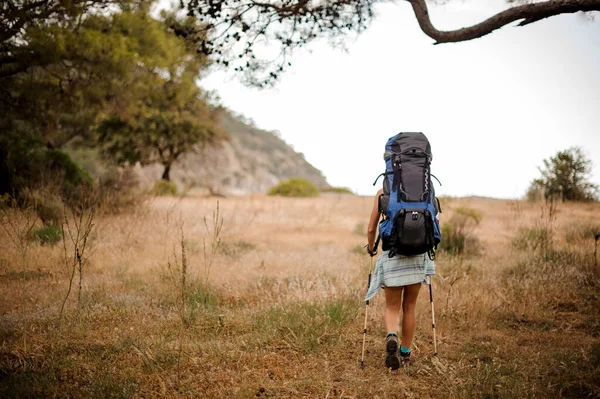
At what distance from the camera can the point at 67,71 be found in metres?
9.80

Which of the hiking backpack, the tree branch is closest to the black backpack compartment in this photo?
the hiking backpack

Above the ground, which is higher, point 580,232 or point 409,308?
point 580,232

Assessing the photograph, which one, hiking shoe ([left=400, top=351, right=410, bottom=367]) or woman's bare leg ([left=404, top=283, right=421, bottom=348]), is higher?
woman's bare leg ([left=404, top=283, right=421, bottom=348])

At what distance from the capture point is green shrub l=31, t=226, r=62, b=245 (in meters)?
7.58

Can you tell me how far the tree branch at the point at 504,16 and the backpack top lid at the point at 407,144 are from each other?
7.21ft

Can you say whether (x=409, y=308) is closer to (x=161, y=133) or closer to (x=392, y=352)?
(x=392, y=352)

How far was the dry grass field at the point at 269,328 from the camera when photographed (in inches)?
133

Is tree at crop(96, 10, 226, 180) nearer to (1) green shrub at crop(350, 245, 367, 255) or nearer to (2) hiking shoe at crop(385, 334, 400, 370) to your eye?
(1) green shrub at crop(350, 245, 367, 255)

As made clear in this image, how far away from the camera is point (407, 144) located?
3.62m

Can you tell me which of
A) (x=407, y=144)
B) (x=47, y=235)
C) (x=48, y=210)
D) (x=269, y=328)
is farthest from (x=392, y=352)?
(x=48, y=210)

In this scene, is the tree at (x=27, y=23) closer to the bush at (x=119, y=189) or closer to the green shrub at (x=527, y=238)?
the bush at (x=119, y=189)

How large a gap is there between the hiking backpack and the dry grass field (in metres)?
1.13

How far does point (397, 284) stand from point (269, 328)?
1536 millimetres

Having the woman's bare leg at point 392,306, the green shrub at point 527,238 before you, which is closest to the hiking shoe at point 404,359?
the woman's bare leg at point 392,306
